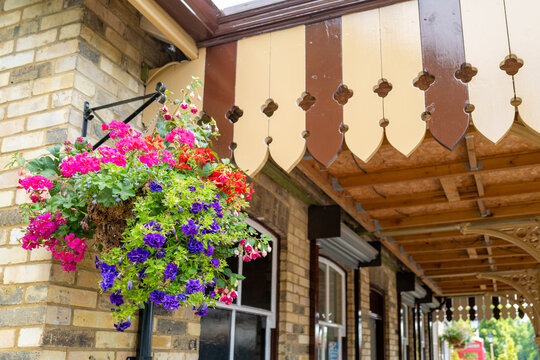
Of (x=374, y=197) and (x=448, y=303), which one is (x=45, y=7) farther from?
(x=448, y=303)

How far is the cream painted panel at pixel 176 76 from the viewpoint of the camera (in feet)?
10.5

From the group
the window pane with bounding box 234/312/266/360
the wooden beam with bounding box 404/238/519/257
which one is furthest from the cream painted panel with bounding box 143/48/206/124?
the wooden beam with bounding box 404/238/519/257

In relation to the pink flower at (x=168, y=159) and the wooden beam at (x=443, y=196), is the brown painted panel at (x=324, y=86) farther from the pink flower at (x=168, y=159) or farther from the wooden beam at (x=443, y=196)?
the wooden beam at (x=443, y=196)

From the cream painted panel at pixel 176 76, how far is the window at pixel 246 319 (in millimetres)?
1422

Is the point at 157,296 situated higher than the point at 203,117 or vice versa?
the point at 203,117

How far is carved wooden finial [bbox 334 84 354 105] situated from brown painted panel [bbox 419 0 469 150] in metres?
0.40

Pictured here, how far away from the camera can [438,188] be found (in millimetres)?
5691

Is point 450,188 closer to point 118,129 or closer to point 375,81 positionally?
point 375,81

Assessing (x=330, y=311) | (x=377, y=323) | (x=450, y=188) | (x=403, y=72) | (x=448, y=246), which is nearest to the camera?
(x=403, y=72)

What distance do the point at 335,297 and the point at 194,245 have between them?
465 centimetres

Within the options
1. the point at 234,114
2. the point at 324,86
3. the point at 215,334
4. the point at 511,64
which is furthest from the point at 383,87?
the point at 215,334

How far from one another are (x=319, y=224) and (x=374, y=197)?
102cm

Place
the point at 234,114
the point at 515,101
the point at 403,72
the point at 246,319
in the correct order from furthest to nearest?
the point at 246,319
the point at 234,114
the point at 403,72
the point at 515,101

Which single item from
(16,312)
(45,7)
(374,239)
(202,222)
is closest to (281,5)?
(45,7)
